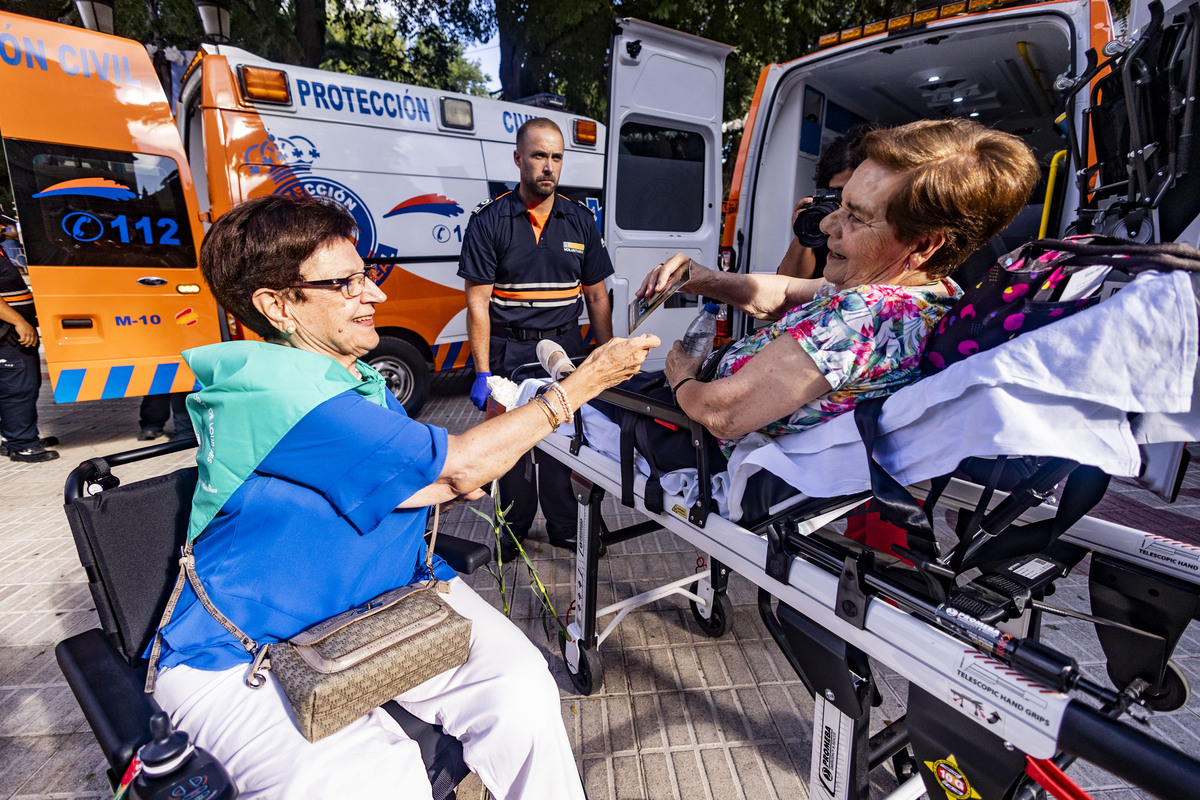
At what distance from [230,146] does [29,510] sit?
2.78m

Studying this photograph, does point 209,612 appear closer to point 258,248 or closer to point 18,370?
point 258,248

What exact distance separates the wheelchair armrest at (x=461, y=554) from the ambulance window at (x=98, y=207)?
4118mm

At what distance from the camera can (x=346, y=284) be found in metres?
1.48

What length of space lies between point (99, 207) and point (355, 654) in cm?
466

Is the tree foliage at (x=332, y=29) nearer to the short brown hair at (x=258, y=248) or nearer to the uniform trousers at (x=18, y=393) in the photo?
the uniform trousers at (x=18, y=393)

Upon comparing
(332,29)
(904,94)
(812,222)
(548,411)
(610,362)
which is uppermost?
(332,29)

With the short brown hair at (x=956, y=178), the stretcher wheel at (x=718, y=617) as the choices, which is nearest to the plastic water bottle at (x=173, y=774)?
the short brown hair at (x=956, y=178)

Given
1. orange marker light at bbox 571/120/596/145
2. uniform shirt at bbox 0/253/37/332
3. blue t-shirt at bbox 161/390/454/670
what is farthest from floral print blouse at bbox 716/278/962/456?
uniform shirt at bbox 0/253/37/332

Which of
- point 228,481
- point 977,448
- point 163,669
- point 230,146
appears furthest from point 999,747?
point 230,146

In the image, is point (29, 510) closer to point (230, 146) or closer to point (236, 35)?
point (230, 146)

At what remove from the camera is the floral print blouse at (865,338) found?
1309 millimetres

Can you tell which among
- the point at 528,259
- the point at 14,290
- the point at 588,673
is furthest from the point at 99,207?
the point at 588,673

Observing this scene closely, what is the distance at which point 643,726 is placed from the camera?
2.12 meters

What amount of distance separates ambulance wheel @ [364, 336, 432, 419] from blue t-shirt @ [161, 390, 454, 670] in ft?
13.4
